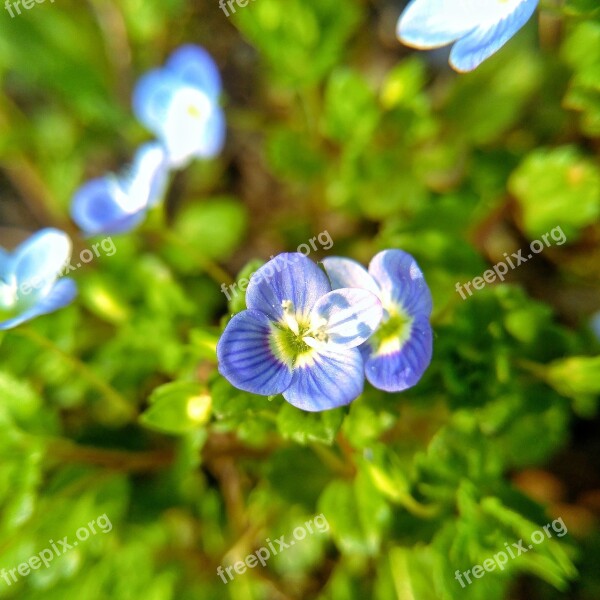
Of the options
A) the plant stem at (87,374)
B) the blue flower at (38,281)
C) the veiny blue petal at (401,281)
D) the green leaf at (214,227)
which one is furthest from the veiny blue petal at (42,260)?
the green leaf at (214,227)

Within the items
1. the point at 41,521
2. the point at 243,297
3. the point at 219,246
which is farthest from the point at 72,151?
the point at 243,297

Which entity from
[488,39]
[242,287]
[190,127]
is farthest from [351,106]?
[242,287]

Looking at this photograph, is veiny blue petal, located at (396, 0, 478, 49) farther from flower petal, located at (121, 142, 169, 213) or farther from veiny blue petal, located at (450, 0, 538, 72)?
flower petal, located at (121, 142, 169, 213)


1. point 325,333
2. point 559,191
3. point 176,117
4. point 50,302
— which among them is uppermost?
point 176,117

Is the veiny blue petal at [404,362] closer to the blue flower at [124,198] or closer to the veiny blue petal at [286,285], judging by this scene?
the veiny blue petal at [286,285]

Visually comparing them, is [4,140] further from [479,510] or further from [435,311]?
[479,510]

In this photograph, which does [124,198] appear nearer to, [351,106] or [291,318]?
[351,106]
